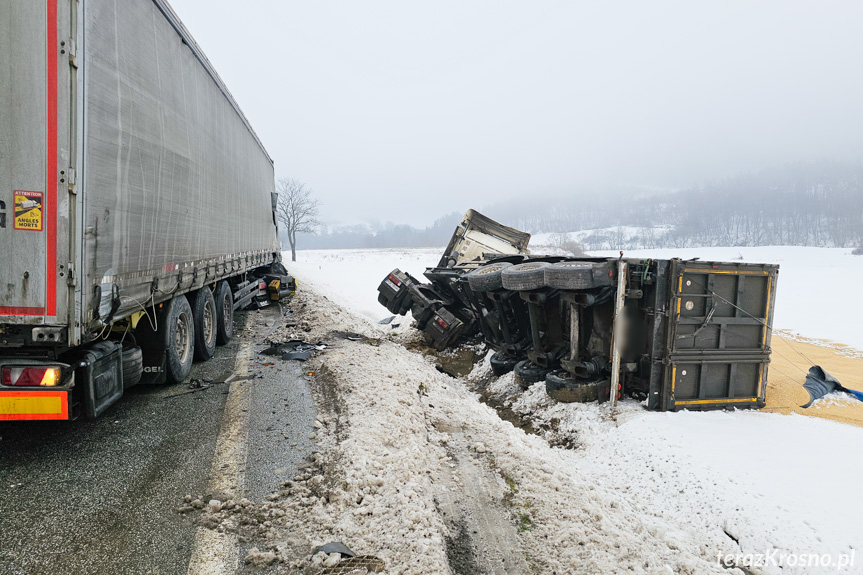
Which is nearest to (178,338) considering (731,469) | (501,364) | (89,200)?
(89,200)

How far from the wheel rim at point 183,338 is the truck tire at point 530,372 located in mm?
4392

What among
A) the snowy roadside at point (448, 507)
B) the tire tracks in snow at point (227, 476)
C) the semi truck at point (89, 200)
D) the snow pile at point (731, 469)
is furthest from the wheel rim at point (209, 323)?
the snow pile at point (731, 469)

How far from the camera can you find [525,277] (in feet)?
19.4

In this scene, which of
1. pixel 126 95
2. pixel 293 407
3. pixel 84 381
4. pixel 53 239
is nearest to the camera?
pixel 53 239

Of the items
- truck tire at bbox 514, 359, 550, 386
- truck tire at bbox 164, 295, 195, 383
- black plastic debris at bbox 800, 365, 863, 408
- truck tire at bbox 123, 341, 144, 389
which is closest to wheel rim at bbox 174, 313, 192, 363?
truck tire at bbox 164, 295, 195, 383

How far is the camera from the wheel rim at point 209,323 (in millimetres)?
7012

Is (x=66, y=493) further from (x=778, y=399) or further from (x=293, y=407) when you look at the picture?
(x=778, y=399)

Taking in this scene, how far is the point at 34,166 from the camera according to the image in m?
3.14

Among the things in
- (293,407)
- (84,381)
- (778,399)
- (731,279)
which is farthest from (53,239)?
(778,399)

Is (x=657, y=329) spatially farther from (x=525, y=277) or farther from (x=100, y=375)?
(x=100, y=375)

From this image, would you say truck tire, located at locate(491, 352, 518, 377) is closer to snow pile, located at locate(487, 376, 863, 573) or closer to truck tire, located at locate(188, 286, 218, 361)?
snow pile, located at locate(487, 376, 863, 573)

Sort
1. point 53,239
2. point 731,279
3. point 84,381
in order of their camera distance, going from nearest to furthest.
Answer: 1. point 53,239
2. point 84,381
3. point 731,279

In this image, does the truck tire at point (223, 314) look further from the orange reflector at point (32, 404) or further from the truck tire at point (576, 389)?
the truck tire at point (576, 389)

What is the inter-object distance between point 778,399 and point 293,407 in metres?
5.91
